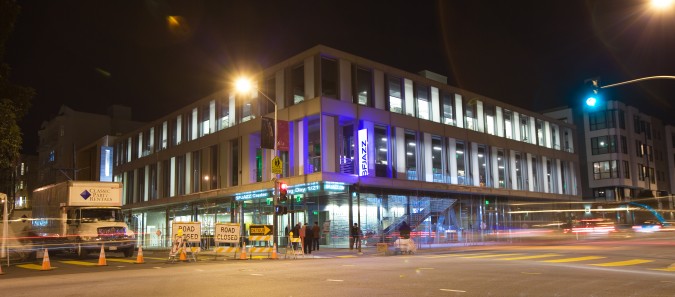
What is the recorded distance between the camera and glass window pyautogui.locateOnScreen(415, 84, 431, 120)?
40.1 m

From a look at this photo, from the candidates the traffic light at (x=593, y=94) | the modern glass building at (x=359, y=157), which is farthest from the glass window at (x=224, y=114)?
the traffic light at (x=593, y=94)

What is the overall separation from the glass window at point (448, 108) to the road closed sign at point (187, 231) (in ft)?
77.9

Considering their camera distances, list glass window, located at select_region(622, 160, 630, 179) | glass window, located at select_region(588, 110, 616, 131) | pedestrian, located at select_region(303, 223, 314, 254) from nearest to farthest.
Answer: pedestrian, located at select_region(303, 223, 314, 254) → glass window, located at select_region(622, 160, 630, 179) → glass window, located at select_region(588, 110, 616, 131)

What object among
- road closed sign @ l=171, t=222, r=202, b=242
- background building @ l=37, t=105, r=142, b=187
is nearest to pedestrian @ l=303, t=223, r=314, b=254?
road closed sign @ l=171, t=222, r=202, b=242

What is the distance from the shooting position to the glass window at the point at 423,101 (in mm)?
40094

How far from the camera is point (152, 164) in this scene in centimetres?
5406

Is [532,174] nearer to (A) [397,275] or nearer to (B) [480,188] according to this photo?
(B) [480,188]

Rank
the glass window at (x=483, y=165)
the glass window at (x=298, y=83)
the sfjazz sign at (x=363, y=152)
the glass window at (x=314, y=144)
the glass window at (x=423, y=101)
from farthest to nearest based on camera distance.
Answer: the glass window at (x=483, y=165), the glass window at (x=423, y=101), the glass window at (x=298, y=83), the glass window at (x=314, y=144), the sfjazz sign at (x=363, y=152)

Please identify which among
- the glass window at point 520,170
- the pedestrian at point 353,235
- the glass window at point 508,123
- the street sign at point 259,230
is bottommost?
the pedestrian at point 353,235

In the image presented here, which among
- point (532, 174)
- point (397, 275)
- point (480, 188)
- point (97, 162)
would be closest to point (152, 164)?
point (97, 162)

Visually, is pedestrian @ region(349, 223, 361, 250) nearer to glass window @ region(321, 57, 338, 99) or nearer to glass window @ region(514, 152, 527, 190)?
glass window @ region(321, 57, 338, 99)

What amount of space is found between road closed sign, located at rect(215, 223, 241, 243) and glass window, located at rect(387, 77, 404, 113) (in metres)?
16.4

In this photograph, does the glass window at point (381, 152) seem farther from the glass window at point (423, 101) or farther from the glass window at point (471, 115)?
the glass window at point (471, 115)

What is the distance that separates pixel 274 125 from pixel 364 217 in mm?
10766
